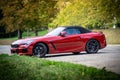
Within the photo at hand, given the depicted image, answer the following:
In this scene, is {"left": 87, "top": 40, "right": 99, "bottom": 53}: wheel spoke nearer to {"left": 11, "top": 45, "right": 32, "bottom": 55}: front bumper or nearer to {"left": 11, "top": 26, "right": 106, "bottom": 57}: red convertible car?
{"left": 11, "top": 26, "right": 106, "bottom": 57}: red convertible car

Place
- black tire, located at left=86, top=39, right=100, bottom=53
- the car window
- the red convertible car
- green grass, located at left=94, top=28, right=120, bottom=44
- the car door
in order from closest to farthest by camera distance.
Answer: the red convertible car
the car door
the car window
black tire, located at left=86, top=39, right=100, bottom=53
green grass, located at left=94, top=28, right=120, bottom=44

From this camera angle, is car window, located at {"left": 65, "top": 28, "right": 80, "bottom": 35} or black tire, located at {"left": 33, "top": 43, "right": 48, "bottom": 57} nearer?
black tire, located at {"left": 33, "top": 43, "right": 48, "bottom": 57}

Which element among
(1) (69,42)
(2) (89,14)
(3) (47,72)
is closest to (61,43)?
(1) (69,42)

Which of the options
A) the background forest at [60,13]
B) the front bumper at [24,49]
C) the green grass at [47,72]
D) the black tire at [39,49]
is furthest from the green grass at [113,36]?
the green grass at [47,72]

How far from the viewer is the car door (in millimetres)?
17359

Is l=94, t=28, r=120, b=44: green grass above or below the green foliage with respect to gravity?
below

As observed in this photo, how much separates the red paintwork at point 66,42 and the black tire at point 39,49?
0.15 metres

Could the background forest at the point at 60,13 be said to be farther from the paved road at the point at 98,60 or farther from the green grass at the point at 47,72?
the green grass at the point at 47,72

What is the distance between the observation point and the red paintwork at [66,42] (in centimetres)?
1681

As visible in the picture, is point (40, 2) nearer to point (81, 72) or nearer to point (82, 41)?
point (82, 41)

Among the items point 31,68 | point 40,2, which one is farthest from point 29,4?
point 31,68

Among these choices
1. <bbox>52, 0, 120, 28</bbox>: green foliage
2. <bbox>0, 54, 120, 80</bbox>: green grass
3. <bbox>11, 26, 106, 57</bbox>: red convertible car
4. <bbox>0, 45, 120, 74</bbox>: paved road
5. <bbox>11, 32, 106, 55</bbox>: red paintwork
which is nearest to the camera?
<bbox>0, 54, 120, 80</bbox>: green grass

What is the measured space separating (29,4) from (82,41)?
79.4 feet

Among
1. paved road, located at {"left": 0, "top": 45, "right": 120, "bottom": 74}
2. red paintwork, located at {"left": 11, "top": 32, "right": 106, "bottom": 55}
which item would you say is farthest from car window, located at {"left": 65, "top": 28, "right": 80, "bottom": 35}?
paved road, located at {"left": 0, "top": 45, "right": 120, "bottom": 74}
